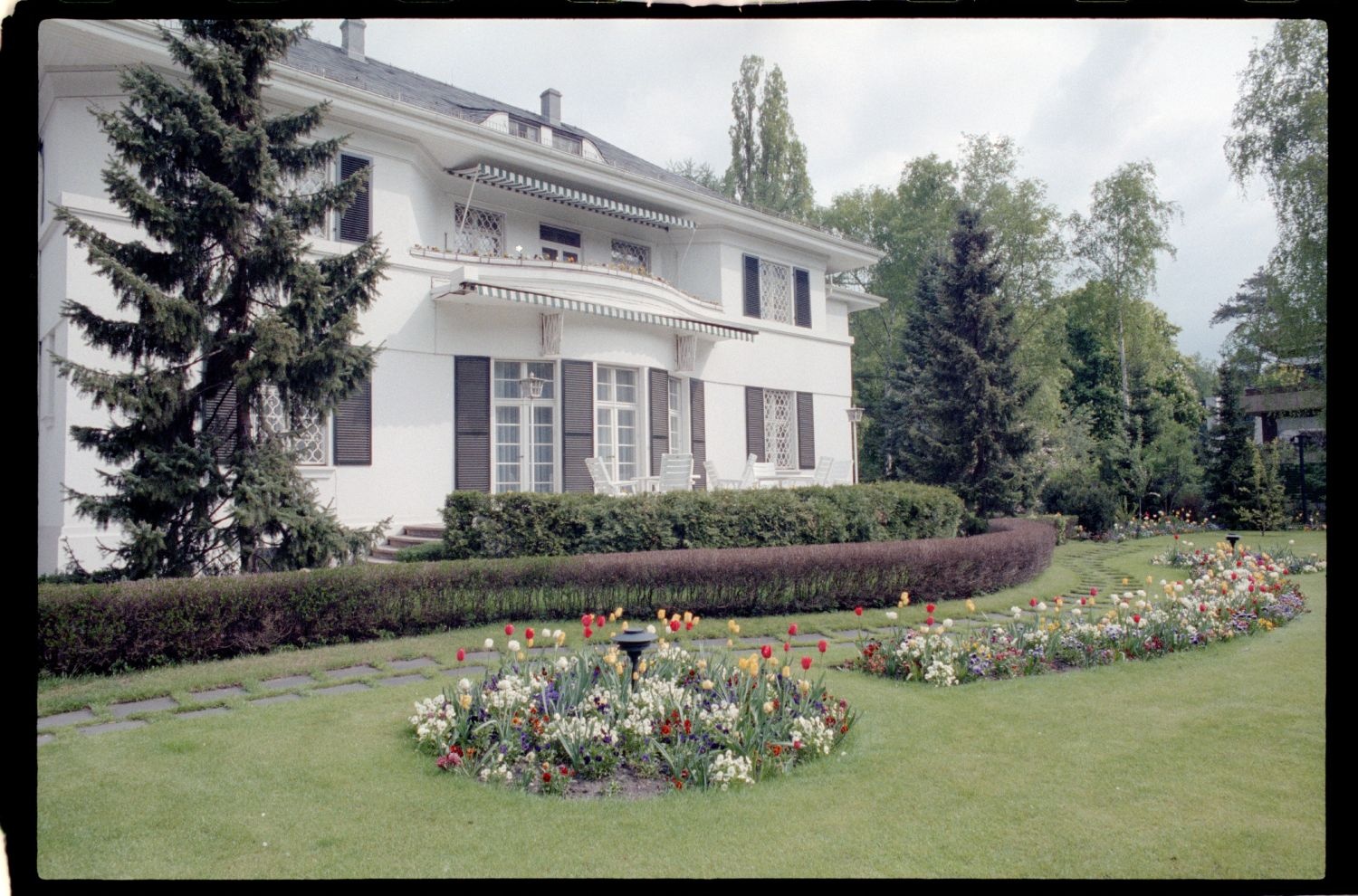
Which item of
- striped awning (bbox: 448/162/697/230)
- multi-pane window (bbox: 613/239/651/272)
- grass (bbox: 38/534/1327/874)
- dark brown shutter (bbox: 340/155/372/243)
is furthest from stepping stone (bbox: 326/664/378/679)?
multi-pane window (bbox: 613/239/651/272)

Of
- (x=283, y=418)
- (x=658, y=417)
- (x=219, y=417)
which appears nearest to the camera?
(x=219, y=417)

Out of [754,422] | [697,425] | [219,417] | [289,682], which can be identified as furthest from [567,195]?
[289,682]

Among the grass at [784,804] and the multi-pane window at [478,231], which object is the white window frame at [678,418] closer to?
the multi-pane window at [478,231]

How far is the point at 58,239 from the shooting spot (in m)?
11.6

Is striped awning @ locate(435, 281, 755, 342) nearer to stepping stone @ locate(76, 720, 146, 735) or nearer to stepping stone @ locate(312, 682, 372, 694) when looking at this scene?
stepping stone @ locate(312, 682, 372, 694)

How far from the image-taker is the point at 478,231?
16.6m

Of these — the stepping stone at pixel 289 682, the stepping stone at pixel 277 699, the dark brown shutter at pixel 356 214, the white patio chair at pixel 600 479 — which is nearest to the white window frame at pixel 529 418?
the white patio chair at pixel 600 479

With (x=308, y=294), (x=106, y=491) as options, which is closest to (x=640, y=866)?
(x=308, y=294)

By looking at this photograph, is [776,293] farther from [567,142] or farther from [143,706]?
[143,706]

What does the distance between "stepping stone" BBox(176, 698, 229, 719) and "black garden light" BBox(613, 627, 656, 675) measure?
312 cm

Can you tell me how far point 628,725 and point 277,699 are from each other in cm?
332
